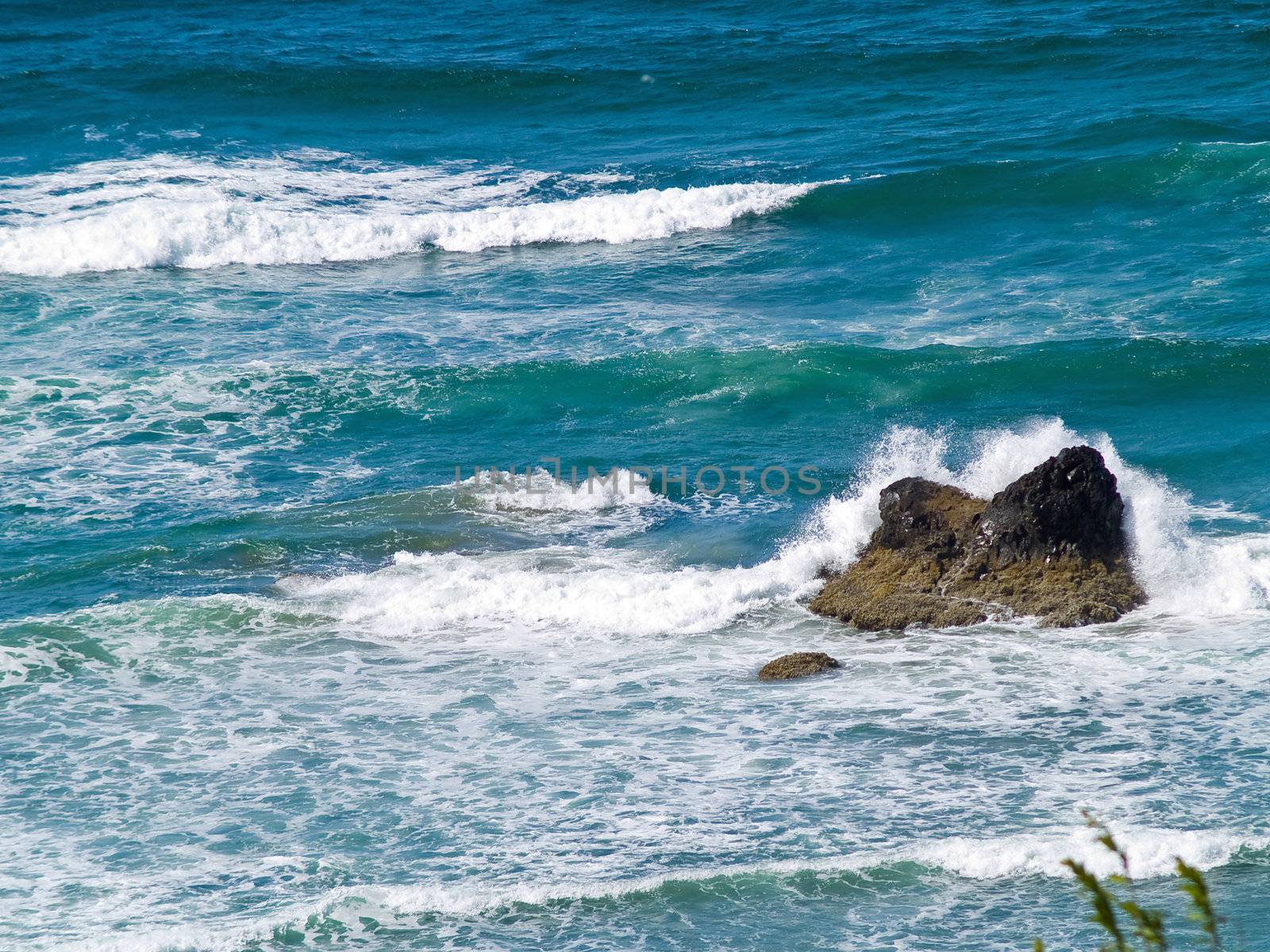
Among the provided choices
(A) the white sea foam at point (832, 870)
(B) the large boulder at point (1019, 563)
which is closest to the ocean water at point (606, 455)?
(A) the white sea foam at point (832, 870)

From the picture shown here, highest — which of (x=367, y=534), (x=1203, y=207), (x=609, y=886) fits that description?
(x=1203, y=207)

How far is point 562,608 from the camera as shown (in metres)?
12.0

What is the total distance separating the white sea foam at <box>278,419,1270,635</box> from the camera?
11727 mm

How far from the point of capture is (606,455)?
1559 cm

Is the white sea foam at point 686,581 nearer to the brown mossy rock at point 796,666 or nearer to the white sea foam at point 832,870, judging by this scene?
the brown mossy rock at point 796,666

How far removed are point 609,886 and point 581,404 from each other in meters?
9.56

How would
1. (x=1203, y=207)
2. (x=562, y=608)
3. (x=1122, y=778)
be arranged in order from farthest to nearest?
(x=1203, y=207), (x=562, y=608), (x=1122, y=778)

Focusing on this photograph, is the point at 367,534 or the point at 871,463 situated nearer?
the point at 367,534

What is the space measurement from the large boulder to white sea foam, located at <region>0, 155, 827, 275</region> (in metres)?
12.6

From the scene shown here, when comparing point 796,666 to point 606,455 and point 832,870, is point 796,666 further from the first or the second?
point 606,455

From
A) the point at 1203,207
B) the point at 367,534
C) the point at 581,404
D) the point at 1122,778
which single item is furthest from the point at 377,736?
the point at 1203,207

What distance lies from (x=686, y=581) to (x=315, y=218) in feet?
46.0

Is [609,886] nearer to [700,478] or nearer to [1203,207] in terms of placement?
[700,478]

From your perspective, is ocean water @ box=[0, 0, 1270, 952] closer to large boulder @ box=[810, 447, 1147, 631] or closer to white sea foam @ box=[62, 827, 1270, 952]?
white sea foam @ box=[62, 827, 1270, 952]
